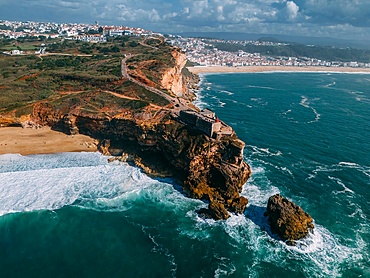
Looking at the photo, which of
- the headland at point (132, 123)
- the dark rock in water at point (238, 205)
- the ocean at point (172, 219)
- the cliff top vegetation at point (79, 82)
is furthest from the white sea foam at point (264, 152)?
the cliff top vegetation at point (79, 82)

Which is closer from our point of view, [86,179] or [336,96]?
[86,179]

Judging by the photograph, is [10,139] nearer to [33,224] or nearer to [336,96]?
[33,224]

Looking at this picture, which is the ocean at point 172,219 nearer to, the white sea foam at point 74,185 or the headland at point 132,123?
the white sea foam at point 74,185

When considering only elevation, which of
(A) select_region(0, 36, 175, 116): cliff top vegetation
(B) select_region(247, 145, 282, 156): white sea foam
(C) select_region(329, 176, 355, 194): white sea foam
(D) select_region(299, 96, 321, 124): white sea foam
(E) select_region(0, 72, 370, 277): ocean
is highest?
(A) select_region(0, 36, 175, 116): cliff top vegetation

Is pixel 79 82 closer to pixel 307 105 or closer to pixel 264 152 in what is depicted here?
pixel 264 152

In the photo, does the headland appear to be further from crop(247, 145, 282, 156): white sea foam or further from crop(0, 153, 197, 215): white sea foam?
crop(247, 145, 282, 156): white sea foam

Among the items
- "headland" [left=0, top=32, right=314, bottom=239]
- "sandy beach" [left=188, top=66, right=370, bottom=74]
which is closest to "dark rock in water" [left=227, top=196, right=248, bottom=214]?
"headland" [left=0, top=32, right=314, bottom=239]

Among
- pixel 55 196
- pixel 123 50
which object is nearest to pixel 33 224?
pixel 55 196

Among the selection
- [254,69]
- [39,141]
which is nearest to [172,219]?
[39,141]
